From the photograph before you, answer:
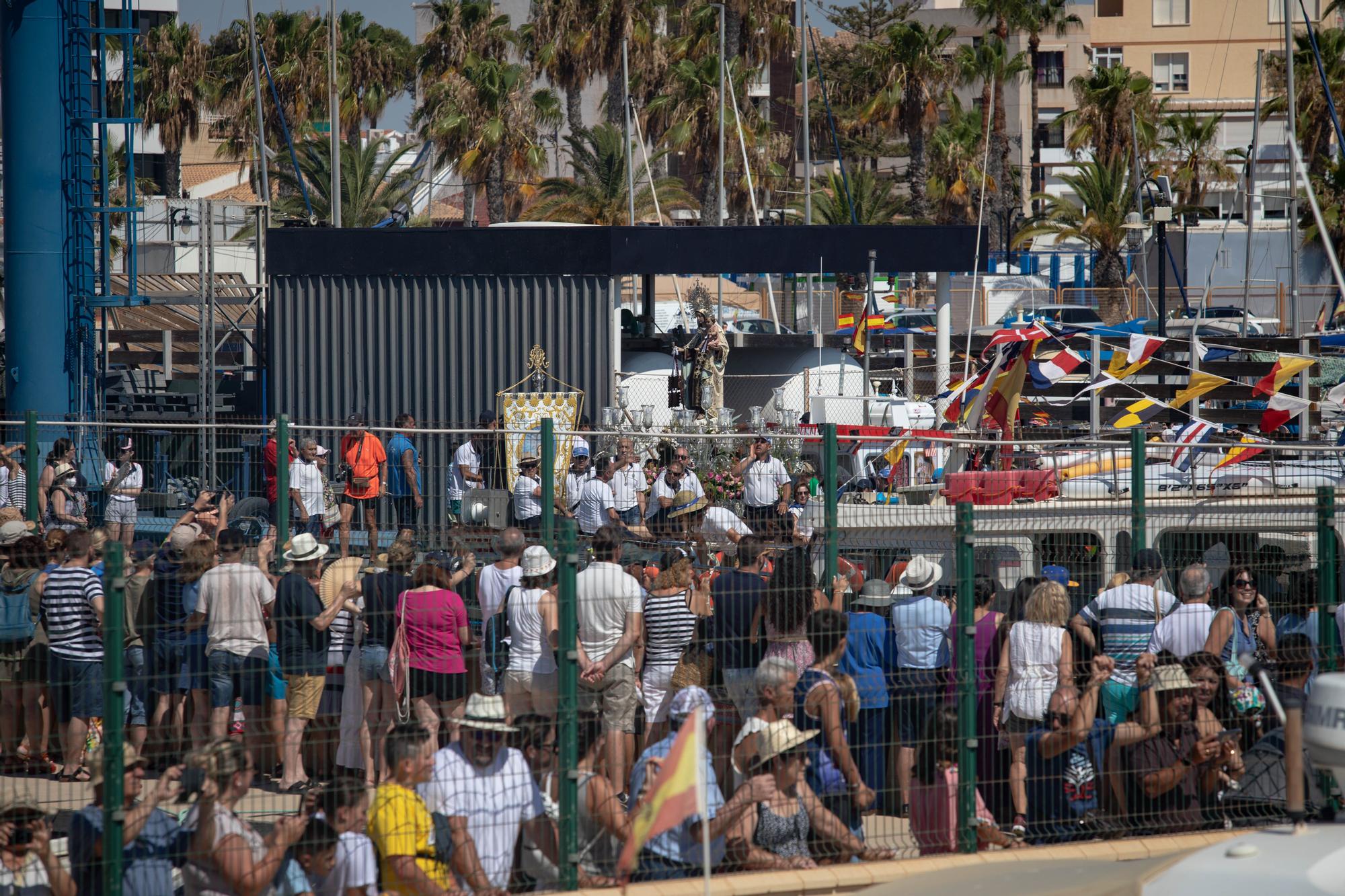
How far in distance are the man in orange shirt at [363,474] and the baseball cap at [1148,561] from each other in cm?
580

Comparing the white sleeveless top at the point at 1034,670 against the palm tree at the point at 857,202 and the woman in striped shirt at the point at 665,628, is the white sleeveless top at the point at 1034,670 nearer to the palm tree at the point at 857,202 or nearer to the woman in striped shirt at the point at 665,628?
the woman in striped shirt at the point at 665,628

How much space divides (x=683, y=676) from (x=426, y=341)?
12.6m

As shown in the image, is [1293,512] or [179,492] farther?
[179,492]

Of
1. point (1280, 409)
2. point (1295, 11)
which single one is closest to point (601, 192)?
point (1280, 409)

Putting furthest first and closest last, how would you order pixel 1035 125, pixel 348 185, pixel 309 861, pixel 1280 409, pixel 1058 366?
pixel 1035 125 < pixel 348 185 < pixel 1058 366 < pixel 1280 409 < pixel 309 861

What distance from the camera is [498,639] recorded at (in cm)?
869

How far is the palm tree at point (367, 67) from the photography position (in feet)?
169

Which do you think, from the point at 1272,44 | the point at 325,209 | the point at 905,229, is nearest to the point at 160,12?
the point at 325,209

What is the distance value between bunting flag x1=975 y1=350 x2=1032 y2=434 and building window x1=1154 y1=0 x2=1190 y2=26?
183ft

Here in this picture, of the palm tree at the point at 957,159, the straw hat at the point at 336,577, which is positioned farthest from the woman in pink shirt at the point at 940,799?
the palm tree at the point at 957,159

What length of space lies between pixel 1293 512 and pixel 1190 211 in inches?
1593

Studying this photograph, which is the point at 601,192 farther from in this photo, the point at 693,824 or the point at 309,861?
the point at 309,861

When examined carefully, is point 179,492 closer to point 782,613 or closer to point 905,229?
point 782,613

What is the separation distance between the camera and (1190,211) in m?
46.3
